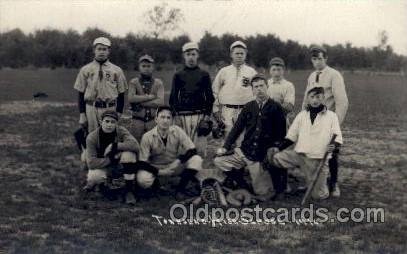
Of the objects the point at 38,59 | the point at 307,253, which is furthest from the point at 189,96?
the point at 38,59

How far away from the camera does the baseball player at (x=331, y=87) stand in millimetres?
6246

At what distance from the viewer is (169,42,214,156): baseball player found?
6.62m

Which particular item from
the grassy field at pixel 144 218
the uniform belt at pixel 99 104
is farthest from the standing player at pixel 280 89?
the uniform belt at pixel 99 104

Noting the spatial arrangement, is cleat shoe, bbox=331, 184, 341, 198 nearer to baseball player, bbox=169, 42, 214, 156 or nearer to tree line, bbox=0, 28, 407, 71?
baseball player, bbox=169, 42, 214, 156

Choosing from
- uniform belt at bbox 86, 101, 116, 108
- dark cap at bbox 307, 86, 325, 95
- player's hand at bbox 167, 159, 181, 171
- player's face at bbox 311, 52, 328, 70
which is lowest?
player's hand at bbox 167, 159, 181, 171

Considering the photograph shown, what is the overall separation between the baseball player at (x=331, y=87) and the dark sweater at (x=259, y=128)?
526 mm

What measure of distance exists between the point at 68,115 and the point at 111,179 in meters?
9.03

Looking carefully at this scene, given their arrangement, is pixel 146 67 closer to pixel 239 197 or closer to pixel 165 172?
pixel 165 172

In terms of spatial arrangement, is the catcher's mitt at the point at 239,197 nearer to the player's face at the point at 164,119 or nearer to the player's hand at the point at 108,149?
the player's face at the point at 164,119

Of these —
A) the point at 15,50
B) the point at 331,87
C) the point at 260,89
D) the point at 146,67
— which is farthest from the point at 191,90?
the point at 15,50

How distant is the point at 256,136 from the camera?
6156 mm

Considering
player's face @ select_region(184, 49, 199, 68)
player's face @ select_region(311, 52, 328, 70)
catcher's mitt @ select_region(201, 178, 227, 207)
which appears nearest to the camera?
catcher's mitt @ select_region(201, 178, 227, 207)

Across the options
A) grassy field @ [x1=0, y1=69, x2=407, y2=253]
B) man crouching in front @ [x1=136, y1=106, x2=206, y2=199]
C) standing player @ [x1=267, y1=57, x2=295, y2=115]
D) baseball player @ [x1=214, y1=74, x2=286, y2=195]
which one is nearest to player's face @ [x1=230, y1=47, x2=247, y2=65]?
standing player @ [x1=267, y1=57, x2=295, y2=115]

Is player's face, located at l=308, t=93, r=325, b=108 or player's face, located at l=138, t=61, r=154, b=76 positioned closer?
player's face, located at l=308, t=93, r=325, b=108
